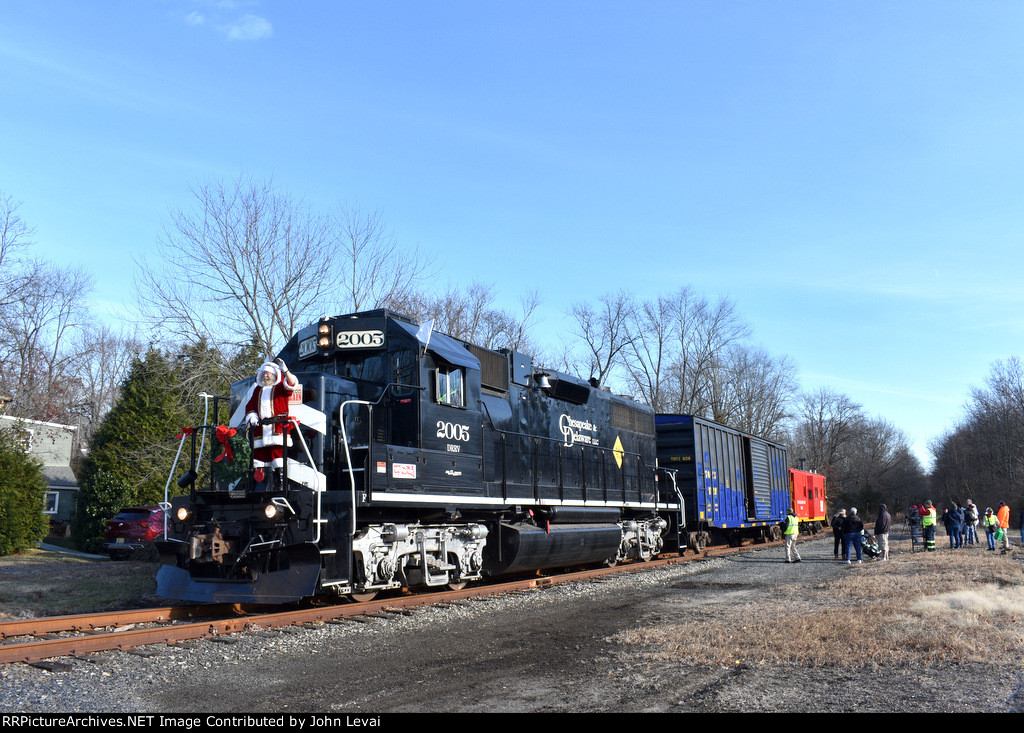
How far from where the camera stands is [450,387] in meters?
10.7

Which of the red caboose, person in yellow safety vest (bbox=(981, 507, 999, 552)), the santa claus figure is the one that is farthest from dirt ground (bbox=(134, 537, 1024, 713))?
the red caboose

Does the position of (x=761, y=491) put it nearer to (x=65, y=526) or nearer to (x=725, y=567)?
(x=725, y=567)

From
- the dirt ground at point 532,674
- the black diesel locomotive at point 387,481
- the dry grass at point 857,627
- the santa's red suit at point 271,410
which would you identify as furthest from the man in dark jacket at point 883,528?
the santa's red suit at point 271,410

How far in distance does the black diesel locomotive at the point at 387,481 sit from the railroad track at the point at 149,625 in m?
0.28

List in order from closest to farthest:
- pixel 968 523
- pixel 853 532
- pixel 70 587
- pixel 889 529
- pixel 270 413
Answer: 1. pixel 270 413
2. pixel 70 587
3. pixel 853 532
4. pixel 889 529
5. pixel 968 523

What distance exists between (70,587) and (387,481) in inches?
273

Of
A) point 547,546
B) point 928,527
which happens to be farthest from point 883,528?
point 547,546

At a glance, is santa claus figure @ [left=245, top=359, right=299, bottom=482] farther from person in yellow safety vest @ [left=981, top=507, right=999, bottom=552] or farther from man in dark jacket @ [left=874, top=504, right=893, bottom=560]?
person in yellow safety vest @ [left=981, top=507, right=999, bottom=552]

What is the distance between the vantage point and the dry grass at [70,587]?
10156 mm

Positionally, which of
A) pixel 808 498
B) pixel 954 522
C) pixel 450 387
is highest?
pixel 450 387

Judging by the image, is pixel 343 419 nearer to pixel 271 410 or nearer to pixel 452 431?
pixel 271 410

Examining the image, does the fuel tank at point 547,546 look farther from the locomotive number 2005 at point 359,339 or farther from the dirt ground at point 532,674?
the locomotive number 2005 at point 359,339

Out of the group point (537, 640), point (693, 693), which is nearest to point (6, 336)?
point (537, 640)
